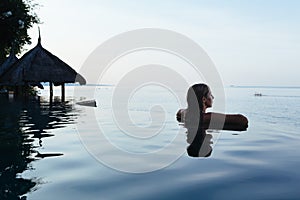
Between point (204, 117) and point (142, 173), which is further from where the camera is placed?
point (204, 117)

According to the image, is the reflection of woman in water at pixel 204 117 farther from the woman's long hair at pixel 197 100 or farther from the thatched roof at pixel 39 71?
the thatched roof at pixel 39 71

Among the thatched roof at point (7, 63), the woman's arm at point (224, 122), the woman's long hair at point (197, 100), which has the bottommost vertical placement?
the woman's arm at point (224, 122)

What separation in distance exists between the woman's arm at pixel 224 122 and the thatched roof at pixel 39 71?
1553cm

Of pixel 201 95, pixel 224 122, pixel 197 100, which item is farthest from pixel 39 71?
pixel 224 122

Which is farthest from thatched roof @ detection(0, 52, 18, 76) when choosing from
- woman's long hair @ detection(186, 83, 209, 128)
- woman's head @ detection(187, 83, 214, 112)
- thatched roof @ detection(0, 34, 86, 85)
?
woman's head @ detection(187, 83, 214, 112)

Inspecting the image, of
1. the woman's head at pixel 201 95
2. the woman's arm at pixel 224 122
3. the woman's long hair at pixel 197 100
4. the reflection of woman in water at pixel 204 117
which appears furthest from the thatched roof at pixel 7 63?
the woman's arm at pixel 224 122

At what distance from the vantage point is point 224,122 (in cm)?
1030

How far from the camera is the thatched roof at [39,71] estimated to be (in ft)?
72.3

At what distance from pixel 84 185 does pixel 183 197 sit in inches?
52.5

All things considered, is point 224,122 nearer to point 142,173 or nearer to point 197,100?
point 197,100

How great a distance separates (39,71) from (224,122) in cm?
1662

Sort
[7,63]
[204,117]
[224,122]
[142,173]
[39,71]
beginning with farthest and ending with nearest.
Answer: [7,63] < [39,71] < [224,122] < [204,117] < [142,173]

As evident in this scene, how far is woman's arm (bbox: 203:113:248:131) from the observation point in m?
10.2

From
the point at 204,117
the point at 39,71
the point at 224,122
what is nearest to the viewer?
the point at 204,117
